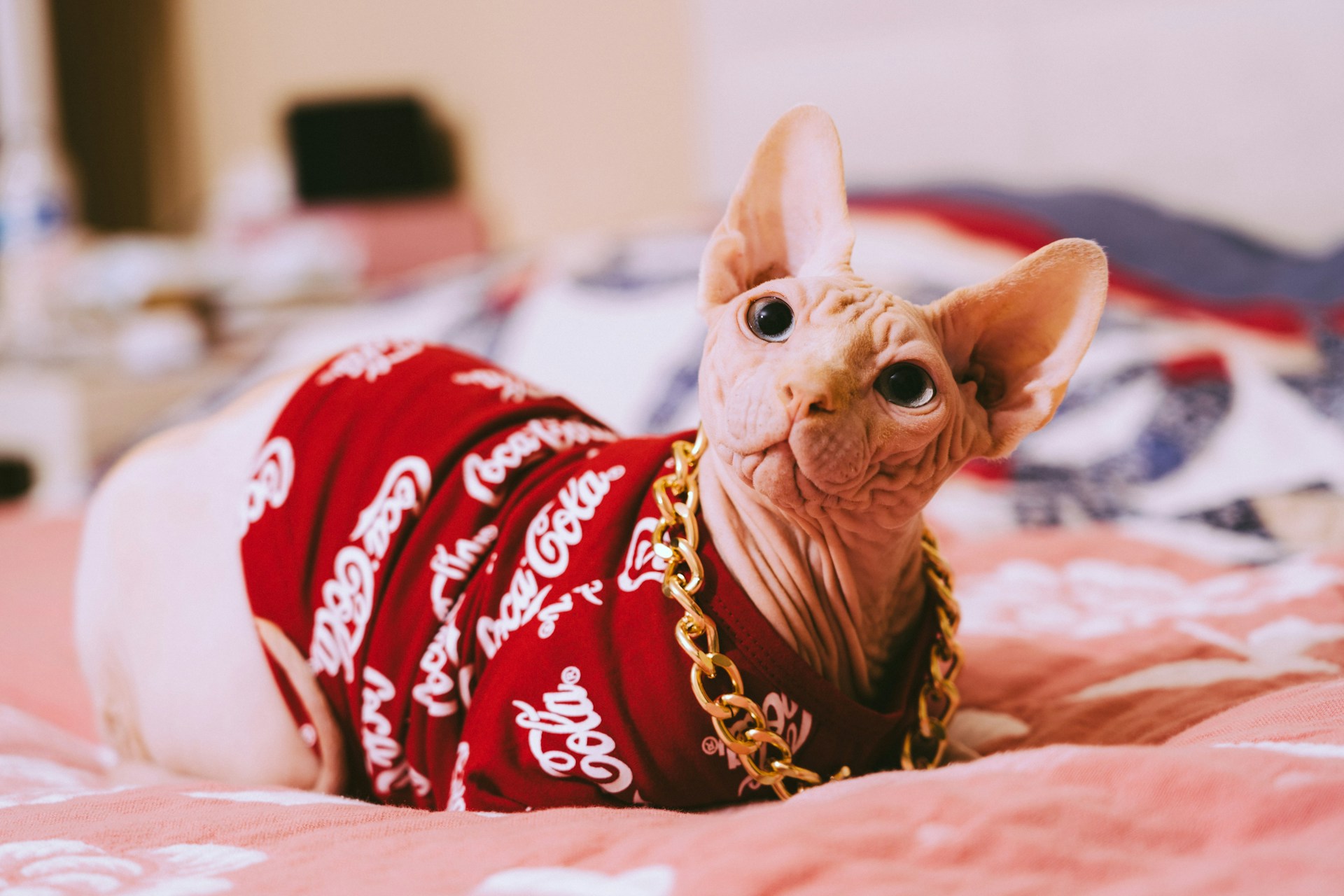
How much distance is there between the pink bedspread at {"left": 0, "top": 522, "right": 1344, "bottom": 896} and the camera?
20.6 inches

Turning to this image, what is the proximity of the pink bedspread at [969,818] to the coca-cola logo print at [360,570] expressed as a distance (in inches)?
4.4

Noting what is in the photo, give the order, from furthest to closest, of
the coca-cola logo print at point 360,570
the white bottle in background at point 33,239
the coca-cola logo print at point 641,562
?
the white bottle in background at point 33,239 < the coca-cola logo print at point 360,570 < the coca-cola logo print at point 641,562

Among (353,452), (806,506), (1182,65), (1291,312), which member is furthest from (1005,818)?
(1182,65)

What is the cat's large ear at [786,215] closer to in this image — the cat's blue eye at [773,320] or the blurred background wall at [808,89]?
the cat's blue eye at [773,320]

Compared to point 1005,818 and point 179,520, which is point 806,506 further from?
point 179,520

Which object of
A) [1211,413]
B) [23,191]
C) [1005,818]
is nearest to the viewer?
[1005,818]

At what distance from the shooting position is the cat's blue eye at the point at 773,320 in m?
0.68

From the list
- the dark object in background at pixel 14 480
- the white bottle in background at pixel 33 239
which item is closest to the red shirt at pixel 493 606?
the white bottle in background at pixel 33 239

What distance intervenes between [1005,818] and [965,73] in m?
2.07

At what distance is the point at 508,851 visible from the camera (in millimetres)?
599

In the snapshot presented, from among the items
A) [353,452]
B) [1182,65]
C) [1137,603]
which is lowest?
[1137,603]

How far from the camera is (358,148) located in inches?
114

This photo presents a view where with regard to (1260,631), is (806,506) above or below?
above

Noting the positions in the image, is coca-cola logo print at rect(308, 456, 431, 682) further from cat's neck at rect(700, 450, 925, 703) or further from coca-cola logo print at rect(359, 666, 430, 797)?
cat's neck at rect(700, 450, 925, 703)
